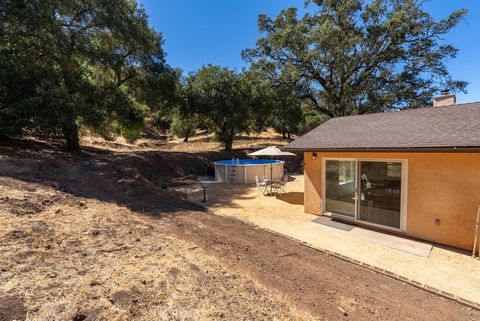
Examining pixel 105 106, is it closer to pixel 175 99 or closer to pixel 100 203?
pixel 175 99

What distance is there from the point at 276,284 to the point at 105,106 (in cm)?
1385

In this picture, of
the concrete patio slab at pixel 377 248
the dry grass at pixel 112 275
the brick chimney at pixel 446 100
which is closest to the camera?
the dry grass at pixel 112 275

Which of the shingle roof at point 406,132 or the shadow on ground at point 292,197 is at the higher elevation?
the shingle roof at point 406,132

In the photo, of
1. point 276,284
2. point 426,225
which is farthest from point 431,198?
point 276,284

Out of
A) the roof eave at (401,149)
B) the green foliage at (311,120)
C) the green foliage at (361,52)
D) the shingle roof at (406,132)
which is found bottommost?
the roof eave at (401,149)

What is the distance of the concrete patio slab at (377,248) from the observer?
4.51 meters

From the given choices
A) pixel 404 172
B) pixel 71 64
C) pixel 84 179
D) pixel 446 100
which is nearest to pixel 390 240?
pixel 404 172

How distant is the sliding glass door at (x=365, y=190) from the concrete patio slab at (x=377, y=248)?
2.03ft

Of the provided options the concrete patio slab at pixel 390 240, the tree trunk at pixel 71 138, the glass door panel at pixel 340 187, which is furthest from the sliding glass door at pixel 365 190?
the tree trunk at pixel 71 138

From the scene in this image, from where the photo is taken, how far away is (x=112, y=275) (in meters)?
3.31

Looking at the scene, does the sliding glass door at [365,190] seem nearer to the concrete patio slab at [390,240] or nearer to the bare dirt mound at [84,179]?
the concrete patio slab at [390,240]

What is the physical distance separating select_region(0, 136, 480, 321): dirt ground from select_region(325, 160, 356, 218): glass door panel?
9.54 feet

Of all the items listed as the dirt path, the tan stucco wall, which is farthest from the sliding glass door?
the dirt path

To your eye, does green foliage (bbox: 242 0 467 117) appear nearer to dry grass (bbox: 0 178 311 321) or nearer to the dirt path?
the dirt path
